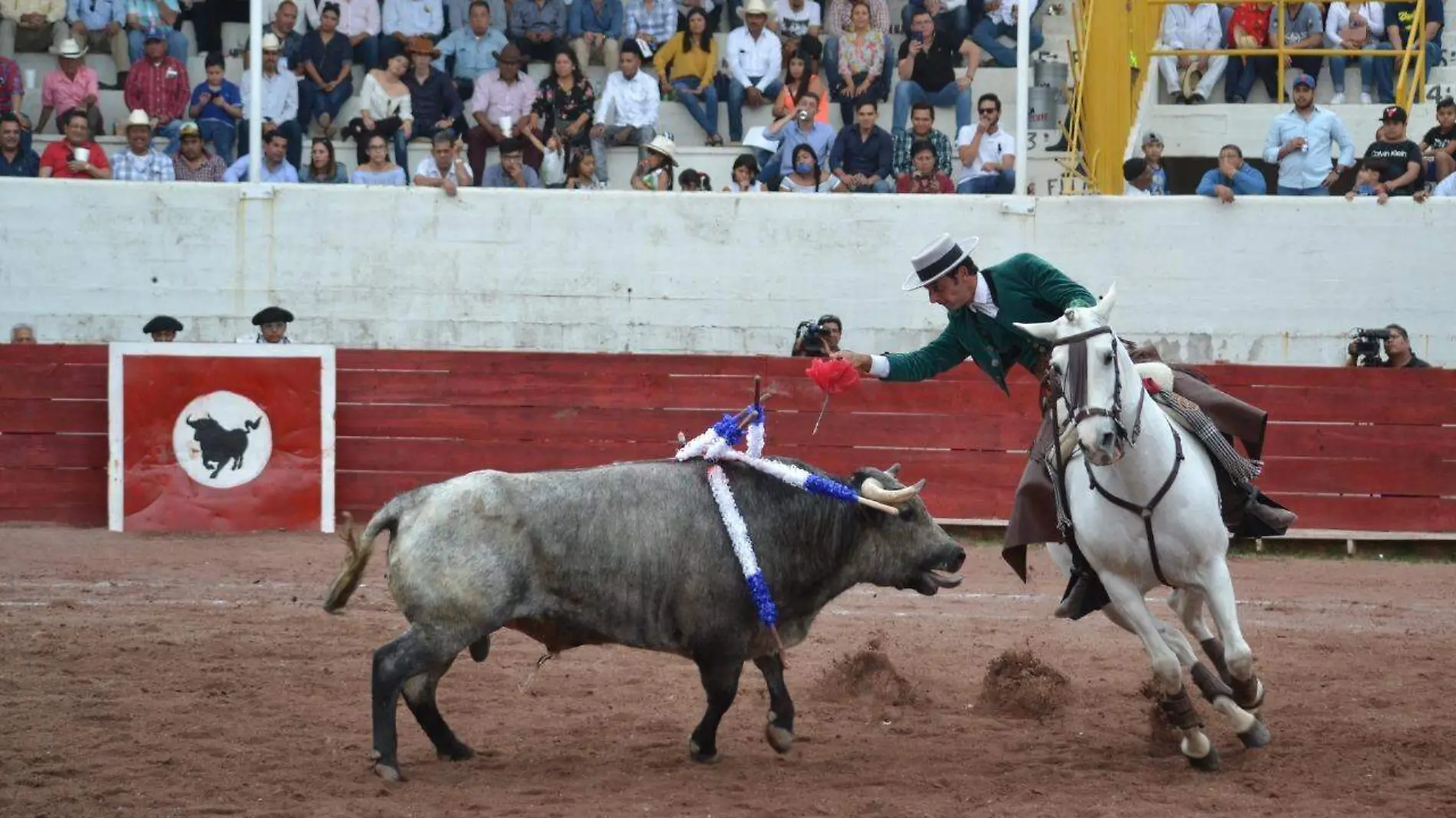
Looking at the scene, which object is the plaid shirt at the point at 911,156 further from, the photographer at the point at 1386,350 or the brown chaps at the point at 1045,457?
the brown chaps at the point at 1045,457

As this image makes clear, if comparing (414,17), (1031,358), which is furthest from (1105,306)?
(414,17)

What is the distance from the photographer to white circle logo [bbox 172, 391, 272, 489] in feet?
41.8

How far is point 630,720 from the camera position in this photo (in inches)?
290

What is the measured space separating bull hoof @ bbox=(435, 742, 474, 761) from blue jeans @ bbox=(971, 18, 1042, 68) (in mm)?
10798

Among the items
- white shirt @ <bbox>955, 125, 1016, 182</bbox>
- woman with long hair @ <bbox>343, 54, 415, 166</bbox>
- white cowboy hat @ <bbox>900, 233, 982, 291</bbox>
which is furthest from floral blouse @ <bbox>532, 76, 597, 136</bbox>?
white cowboy hat @ <bbox>900, 233, 982, 291</bbox>

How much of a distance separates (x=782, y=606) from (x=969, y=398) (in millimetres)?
6730

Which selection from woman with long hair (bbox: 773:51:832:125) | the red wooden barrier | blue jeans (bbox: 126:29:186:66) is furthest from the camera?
blue jeans (bbox: 126:29:186:66)

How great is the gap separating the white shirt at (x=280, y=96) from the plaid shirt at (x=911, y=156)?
5042 mm

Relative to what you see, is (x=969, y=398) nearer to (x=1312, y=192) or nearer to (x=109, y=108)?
(x=1312, y=192)

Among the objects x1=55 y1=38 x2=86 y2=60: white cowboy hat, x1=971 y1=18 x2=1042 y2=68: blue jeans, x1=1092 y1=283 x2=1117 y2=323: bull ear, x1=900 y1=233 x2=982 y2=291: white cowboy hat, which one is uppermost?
x1=971 y1=18 x2=1042 y2=68: blue jeans

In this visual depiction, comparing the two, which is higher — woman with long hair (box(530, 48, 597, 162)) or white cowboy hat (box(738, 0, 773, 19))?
white cowboy hat (box(738, 0, 773, 19))

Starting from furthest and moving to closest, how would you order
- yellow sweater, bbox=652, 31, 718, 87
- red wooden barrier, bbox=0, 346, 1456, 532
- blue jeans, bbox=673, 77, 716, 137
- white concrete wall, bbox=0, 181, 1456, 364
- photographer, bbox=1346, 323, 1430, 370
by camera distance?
yellow sweater, bbox=652, 31, 718, 87 < blue jeans, bbox=673, 77, 716, 137 < white concrete wall, bbox=0, 181, 1456, 364 < photographer, bbox=1346, 323, 1430, 370 < red wooden barrier, bbox=0, 346, 1456, 532

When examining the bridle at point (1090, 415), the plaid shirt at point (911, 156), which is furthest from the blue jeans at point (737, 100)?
the bridle at point (1090, 415)

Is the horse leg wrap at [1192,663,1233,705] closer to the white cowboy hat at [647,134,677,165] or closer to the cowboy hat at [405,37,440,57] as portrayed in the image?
the white cowboy hat at [647,134,677,165]
